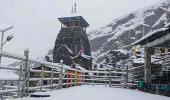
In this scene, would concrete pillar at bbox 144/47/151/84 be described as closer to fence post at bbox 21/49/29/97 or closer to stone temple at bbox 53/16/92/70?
fence post at bbox 21/49/29/97

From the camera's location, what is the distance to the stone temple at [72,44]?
5594cm

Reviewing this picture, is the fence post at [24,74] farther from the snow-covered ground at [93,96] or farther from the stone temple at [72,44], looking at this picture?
the stone temple at [72,44]

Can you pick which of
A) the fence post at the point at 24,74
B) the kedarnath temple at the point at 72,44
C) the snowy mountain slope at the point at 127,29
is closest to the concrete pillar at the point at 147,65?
the fence post at the point at 24,74

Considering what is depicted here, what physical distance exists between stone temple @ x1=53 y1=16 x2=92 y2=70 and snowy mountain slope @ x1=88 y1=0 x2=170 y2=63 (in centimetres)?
4287

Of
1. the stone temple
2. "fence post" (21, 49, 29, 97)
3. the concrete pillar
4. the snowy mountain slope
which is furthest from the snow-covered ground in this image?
the snowy mountain slope

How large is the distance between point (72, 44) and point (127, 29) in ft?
245

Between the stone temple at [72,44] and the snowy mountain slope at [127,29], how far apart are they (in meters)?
42.9

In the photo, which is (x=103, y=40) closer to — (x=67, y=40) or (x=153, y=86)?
(x=67, y=40)

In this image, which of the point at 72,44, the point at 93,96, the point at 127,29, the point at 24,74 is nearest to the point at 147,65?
the point at 93,96

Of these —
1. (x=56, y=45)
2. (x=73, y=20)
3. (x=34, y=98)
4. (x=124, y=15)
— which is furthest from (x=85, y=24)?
(x=124, y=15)

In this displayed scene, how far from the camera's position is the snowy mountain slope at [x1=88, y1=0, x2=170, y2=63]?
373ft

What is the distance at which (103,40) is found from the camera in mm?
141125

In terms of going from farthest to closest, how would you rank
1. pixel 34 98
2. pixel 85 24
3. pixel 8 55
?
pixel 85 24, pixel 34 98, pixel 8 55

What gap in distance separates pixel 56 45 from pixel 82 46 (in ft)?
17.1
